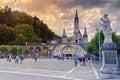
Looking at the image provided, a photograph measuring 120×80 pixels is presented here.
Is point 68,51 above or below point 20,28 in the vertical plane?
below

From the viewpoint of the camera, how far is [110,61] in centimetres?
2561

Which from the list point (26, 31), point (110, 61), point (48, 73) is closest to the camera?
point (110, 61)

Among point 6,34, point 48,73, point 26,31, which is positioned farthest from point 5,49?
point 48,73

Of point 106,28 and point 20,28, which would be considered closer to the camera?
point 106,28

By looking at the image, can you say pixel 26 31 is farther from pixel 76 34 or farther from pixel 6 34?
pixel 76 34

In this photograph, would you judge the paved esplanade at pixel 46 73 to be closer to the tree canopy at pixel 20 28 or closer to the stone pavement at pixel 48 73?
the stone pavement at pixel 48 73

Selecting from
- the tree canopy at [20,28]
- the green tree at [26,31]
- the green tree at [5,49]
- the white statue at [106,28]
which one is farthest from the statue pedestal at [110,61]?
the green tree at [26,31]

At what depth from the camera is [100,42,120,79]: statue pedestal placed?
82.8 feet

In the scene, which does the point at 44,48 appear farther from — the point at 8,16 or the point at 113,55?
the point at 113,55

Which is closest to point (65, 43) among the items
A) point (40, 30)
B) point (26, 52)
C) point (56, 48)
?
point (56, 48)

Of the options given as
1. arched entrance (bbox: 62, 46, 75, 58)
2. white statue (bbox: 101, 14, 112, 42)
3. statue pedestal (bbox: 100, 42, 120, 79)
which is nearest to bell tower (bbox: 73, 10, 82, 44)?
arched entrance (bbox: 62, 46, 75, 58)

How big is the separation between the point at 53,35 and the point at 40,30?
1331cm

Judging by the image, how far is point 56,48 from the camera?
526 ft

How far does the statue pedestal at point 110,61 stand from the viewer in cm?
2523
